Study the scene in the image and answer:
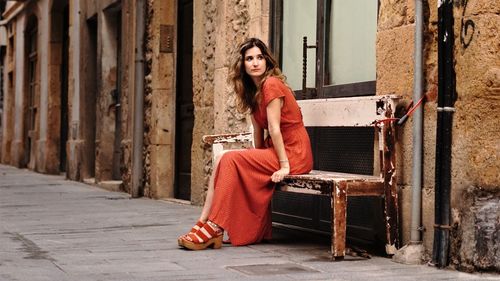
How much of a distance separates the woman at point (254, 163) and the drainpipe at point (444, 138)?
1.17 m

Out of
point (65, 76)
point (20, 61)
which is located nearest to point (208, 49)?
point (65, 76)

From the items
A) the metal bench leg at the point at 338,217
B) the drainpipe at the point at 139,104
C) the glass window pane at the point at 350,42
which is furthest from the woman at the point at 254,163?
the drainpipe at the point at 139,104

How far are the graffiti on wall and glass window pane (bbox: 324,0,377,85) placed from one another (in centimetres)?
138

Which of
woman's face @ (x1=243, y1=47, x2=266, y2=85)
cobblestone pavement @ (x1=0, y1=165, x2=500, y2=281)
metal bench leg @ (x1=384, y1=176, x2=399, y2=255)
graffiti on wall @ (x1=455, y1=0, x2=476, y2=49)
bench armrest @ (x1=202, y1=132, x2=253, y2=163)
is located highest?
graffiti on wall @ (x1=455, y1=0, x2=476, y2=49)

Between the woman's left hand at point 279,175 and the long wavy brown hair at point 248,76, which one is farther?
the long wavy brown hair at point 248,76

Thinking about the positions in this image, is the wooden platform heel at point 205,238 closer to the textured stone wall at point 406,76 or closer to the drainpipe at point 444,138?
the textured stone wall at point 406,76

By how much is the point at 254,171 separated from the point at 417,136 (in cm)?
117

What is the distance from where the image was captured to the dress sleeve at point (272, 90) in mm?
5934

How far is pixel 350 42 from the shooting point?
675 centimetres

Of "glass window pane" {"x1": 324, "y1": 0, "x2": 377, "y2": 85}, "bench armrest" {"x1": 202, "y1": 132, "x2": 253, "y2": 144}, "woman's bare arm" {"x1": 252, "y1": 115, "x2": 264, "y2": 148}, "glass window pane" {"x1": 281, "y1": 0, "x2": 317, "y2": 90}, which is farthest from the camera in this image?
"glass window pane" {"x1": 281, "y1": 0, "x2": 317, "y2": 90}

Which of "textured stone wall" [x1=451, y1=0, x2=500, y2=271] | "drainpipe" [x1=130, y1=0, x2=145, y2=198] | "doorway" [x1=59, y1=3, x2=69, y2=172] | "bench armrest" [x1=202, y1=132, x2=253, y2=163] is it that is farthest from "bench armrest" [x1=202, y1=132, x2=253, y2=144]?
"doorway" [x1=59, y1=3, x2=69, y2=172]

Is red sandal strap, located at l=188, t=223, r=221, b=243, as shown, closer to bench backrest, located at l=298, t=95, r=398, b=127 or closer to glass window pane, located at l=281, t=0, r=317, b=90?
bench backrest, located at l=298, t=95, r=398, b=127

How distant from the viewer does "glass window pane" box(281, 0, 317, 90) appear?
24.1ft

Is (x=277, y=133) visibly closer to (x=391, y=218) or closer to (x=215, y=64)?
(x=391, y=218)
